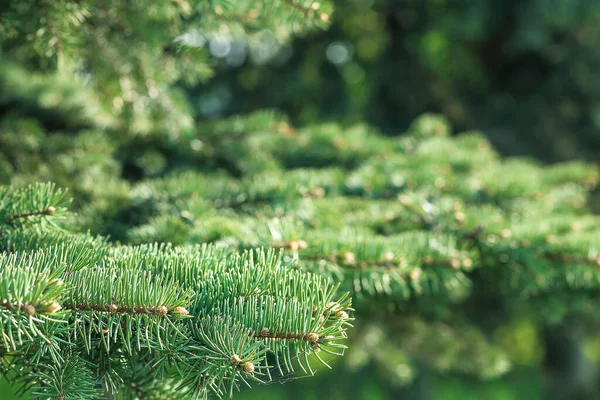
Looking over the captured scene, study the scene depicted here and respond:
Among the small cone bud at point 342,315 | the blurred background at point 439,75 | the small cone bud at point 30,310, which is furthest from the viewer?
the blurred background at point 439,75

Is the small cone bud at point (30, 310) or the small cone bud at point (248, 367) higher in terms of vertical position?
the small cone bud at point (30, 310)

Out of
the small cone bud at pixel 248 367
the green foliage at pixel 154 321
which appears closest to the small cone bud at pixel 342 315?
the green foliage at pixel 154 321

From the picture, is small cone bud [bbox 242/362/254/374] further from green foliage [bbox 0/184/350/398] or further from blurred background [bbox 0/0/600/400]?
blurred background [bbox 0/0/600/400]

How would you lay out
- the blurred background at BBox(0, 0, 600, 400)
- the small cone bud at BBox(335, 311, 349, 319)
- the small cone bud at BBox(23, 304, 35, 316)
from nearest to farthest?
the small cone bud at BBox(23, 304, 35, 316) < the small cone bud at BBox(335, 311, 349, 319) < the blurred background at BBox(0, 0, 600, 400)

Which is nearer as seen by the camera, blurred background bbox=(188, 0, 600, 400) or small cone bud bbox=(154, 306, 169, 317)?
small cone bud bbox=(154, 306, 169, 317)

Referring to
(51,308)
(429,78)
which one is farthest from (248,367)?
(429,78)

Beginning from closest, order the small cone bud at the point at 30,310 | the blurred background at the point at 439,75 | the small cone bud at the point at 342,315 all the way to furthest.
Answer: the small cone bud at the point at 30,310 → the small cone bud at the point at 342,315 → the blurred background at the point at 439,75

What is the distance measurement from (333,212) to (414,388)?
3490mm

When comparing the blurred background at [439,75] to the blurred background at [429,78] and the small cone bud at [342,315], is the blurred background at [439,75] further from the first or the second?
the small cone bud at [342,315]

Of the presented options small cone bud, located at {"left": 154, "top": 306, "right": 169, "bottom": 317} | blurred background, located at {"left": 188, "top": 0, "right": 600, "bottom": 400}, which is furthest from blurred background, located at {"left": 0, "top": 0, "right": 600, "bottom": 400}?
small cone bud, located at {"left": 154, "top": 306, "right": 169, "bottom": 317}

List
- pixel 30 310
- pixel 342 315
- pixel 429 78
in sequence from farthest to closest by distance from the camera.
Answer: pixel 429 78 → pixel 342 315 → pixel 30 310

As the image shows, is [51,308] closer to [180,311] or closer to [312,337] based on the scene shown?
[180,311]

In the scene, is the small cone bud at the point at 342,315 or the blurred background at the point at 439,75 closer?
the small cone bud at the point at 342,315

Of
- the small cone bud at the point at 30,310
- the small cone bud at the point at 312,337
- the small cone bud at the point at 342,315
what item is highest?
the small cone bud at the point at 342,315
